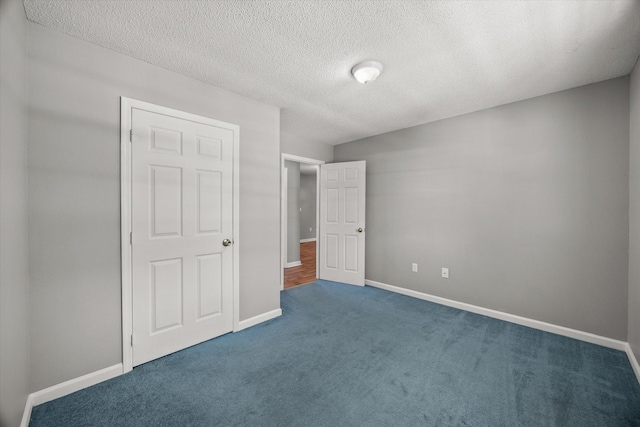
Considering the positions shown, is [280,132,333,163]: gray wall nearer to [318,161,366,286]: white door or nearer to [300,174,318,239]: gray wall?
[318,161,366,286]: white door

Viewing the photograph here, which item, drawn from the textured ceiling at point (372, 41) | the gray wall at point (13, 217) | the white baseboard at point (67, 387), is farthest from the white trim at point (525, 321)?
the gray wall at point (13, 217)

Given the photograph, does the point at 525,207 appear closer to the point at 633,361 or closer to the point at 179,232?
the point at 633,361

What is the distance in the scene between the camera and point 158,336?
83.9 inches

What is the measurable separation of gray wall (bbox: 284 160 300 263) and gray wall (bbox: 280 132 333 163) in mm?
1111

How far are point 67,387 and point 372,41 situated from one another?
3.19m

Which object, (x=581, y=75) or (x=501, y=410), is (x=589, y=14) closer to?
(x=581, y=75)

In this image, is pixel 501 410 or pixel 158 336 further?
pixel 158 336

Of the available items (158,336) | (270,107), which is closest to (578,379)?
(158,336)

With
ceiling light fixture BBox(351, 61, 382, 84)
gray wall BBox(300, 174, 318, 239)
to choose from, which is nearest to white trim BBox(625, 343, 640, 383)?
ceiling light fixture BBox(351, 61, 382, 84)

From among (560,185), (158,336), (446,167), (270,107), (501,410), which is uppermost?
(270,107)

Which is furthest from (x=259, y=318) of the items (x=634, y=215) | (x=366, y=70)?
(x=634, y=215)

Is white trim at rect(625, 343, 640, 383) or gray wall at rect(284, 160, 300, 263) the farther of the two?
gray wall at rect(284, 160, 300, 263)

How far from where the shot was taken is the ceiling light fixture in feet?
6.89

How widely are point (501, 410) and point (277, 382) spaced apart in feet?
4.82
